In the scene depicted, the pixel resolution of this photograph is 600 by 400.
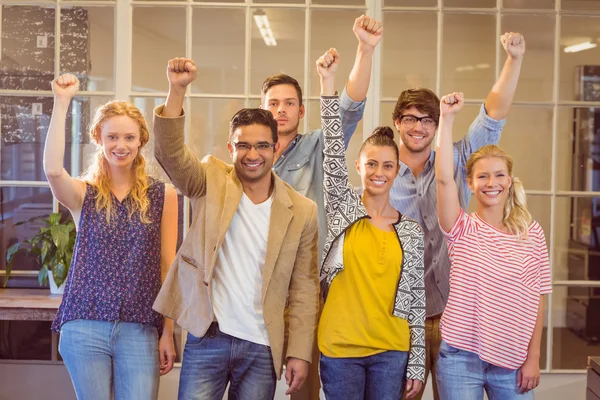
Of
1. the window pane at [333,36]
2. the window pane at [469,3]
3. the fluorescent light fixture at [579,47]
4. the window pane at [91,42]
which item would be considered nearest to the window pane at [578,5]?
the fluorescent light fixture at [579,47]

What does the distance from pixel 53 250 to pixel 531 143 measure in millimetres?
2471

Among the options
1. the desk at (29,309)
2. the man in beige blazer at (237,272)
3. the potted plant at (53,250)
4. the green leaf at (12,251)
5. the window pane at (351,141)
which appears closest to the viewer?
the man in beige blazer at (237,272)

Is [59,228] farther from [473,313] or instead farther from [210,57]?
[473,313]

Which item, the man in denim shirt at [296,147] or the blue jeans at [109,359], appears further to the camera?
the man in denim shirt at [296,147]

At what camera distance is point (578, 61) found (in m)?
3.66

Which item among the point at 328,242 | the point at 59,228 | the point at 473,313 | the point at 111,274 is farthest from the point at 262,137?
the point at 59,228

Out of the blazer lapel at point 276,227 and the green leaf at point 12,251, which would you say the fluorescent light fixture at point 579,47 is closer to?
the blazer lapel at point 276,227

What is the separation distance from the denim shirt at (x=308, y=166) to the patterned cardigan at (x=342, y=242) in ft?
0.62

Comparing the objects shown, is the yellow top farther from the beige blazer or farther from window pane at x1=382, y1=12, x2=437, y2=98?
window pane at x1=382, y1=12, x2=437, y2=98

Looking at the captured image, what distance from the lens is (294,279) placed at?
212cm

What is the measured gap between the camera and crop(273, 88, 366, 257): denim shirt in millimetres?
2383

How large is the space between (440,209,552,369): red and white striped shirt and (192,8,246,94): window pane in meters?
1.82

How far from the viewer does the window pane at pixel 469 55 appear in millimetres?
3674

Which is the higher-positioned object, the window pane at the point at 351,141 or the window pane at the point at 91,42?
the window pane at the point at 91,42
